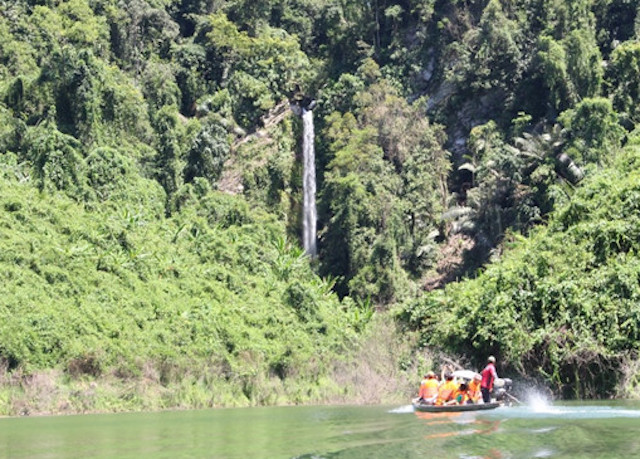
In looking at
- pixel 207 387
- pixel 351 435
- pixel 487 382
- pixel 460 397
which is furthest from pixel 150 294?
pixel 351 435

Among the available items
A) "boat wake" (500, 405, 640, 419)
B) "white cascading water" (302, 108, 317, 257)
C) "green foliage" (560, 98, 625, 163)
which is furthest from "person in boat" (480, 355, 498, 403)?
"white cascading water" (302, 108, 317, 257)

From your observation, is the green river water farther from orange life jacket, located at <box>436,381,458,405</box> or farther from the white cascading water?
the white cascading water

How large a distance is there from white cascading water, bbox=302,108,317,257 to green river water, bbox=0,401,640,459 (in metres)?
25.5

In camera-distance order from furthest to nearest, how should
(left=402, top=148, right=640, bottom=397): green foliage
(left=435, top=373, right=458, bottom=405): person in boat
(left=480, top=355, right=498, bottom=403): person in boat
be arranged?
(left=402, top=148, right=640, bottom=397): green foliage, (left=480, top=355, right=498, bottom=403): person in boat, (left=435, top=373, right=458, bottom=405): person in boat

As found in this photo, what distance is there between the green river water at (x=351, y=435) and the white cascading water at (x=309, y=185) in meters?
25.5

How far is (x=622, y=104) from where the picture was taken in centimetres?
4388

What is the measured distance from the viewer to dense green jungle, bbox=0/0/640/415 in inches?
1065

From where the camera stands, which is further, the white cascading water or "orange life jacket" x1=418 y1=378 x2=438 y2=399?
the white cascading water

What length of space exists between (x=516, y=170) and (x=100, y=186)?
17805 millimetres

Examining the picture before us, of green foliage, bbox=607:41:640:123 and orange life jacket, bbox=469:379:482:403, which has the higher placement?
green foliage, bbox=607:41:640:123

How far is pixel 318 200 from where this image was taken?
48812mm

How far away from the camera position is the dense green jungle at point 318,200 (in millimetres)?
27062

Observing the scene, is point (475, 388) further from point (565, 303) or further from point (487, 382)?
point (565, 303)

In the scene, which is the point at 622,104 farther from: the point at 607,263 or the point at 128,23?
the point at 128,23
